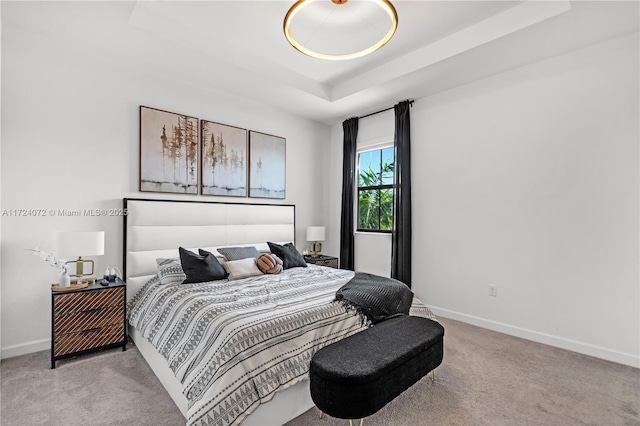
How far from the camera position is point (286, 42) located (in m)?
3.21

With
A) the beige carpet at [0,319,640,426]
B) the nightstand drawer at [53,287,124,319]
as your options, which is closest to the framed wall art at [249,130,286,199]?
the nightstand drawer at [53,287,124,319]

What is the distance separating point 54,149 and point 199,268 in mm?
1724

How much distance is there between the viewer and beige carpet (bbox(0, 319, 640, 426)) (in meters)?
1.92

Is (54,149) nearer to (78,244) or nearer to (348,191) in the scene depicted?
(78,244)

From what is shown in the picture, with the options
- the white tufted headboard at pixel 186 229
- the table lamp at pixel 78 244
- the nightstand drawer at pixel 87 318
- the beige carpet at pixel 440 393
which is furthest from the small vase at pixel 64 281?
the beige carpet at pixel 440 393

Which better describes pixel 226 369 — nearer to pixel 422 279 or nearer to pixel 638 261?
pixel 422 279

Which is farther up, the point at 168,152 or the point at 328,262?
the point at 168,152

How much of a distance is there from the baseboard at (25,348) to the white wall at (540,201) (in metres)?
4.04

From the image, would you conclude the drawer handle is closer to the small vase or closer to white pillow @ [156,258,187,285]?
the small vase

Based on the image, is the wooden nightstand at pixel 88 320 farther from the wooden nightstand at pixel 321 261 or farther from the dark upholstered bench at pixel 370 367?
the wooden nightstand at pixel 321 261

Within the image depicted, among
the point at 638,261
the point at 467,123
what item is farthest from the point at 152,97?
the point at 638,261

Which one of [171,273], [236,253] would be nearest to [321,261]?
[236,253]

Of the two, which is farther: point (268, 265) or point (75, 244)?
point (268, 265)

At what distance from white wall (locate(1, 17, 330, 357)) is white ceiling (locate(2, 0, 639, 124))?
0.21 m
